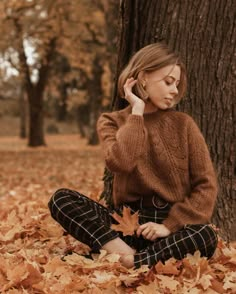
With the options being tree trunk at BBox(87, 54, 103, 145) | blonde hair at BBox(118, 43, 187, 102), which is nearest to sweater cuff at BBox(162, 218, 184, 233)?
blonde hair at BBox(118, 43, 187, 102)

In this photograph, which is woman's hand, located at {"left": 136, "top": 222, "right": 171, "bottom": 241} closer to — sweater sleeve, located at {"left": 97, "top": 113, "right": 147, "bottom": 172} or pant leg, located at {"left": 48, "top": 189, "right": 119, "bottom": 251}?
pant leg, located at {"left": 48, "top": 189, "right": 119, "bottom": 251}

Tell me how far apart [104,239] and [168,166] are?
584 millimetres

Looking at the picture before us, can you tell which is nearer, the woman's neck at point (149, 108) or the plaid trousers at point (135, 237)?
the plaid trousers at point (135, 237)

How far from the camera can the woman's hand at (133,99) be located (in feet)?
10.3

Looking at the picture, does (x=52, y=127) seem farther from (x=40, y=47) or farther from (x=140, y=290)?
(x=140, y=290)

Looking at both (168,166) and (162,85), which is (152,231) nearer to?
(168,166)

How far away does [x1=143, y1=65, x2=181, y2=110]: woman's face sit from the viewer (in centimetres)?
320

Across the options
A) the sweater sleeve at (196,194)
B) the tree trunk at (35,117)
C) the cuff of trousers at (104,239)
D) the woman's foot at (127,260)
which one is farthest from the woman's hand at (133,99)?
the tree trunk at (35,117)

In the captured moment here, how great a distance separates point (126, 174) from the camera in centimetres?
331

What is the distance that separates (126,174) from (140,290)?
30.7 inches

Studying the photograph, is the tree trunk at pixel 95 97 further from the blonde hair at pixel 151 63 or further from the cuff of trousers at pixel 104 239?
the cuff of trousers at pixel 104 239

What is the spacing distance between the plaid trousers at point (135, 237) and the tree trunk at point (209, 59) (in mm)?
764

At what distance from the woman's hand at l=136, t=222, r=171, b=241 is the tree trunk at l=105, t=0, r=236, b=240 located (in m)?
0.82

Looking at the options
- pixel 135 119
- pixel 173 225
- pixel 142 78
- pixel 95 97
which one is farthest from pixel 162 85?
pixel 95 97
